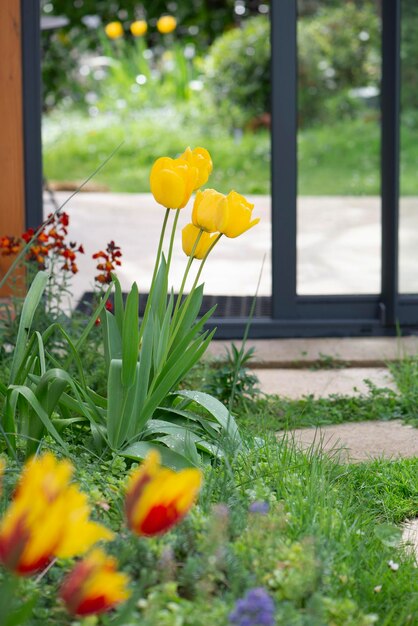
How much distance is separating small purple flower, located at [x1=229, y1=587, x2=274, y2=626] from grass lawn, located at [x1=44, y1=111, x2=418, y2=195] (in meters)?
4.10

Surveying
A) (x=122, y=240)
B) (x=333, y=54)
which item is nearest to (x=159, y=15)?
(x=333, y=54)

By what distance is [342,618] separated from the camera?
179 cm

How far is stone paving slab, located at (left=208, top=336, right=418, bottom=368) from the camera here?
13.2 ft

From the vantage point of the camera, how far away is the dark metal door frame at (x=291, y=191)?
4223 millimetres

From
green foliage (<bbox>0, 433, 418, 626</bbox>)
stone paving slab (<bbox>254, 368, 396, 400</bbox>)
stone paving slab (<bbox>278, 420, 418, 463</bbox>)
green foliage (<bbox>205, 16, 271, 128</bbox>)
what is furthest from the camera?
green foliage (<bbox>205, 16, 271, 128</bbox>)

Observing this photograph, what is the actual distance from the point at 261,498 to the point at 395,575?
0.29m

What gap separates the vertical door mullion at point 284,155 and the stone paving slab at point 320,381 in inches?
19.1

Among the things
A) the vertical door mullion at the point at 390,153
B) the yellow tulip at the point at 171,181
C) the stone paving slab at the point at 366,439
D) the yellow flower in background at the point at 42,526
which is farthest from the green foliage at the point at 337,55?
the yellow flower in background at the point at 42,526

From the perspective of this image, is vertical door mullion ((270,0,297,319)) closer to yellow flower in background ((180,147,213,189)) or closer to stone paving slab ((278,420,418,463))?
stone paving slab ((278,420,418,463))

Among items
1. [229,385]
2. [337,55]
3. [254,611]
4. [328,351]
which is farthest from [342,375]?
[337,55]

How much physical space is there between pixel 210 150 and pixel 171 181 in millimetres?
5927

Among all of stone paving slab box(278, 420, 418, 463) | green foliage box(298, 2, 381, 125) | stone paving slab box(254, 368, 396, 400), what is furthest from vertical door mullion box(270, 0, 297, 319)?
green foliage box(298, 2, 381, 125)

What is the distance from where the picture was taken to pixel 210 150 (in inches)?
323

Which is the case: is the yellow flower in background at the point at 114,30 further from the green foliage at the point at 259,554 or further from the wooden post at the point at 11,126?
the green foliage at the point at 259,554
